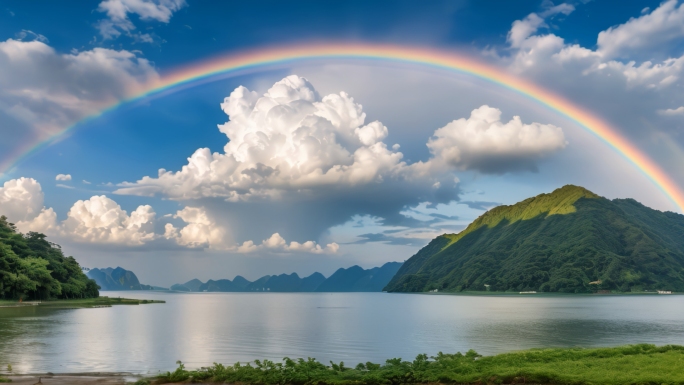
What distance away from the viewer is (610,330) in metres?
62.9

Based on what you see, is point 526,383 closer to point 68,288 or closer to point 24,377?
point 24,377

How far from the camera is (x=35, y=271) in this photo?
127812 mm

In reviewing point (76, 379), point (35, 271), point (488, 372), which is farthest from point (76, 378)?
point (35, 271)

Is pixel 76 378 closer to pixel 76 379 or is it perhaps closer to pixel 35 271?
pixel 76 379

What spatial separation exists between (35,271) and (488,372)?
132 m

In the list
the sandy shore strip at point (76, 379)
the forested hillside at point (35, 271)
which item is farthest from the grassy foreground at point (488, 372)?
the forested hillside at point (35, 271)

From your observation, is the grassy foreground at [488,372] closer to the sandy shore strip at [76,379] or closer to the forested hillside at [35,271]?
the sandy shore strip at [76,379]

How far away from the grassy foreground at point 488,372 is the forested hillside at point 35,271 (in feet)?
379

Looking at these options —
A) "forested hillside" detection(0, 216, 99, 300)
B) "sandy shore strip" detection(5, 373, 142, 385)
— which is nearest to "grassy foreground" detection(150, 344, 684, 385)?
"sandy shore strip" detection(5, 373, 142, 385)

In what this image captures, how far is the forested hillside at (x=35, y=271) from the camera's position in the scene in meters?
121

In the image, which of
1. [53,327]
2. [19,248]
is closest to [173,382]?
[53,327]

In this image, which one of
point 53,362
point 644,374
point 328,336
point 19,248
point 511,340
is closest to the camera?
point 644,374

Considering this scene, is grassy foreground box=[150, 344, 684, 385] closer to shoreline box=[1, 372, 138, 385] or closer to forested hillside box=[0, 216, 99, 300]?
shoreline box=[1, 372, 138, 385]

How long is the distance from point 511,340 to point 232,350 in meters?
26.8
